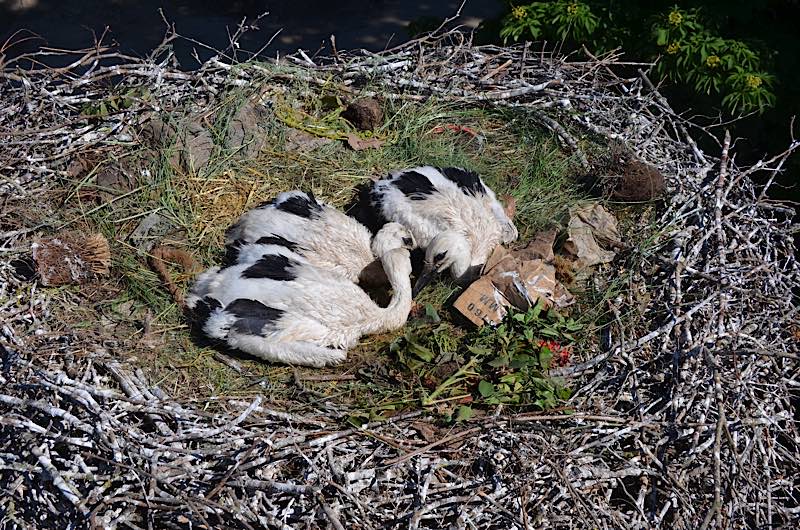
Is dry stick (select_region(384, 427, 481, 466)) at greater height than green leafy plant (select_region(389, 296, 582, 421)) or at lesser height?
greater

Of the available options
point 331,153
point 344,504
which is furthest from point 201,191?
point 344,504

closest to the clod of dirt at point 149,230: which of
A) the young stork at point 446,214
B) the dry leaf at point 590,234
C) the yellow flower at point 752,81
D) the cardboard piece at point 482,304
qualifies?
the young stork at point 446,214

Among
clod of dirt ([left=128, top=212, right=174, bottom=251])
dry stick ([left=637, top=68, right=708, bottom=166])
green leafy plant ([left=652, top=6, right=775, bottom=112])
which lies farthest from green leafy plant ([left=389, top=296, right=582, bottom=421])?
green leafy plant ([left=652, top=6, right=775, bottom=112])

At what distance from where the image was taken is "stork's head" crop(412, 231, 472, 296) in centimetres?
480

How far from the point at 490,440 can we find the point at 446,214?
1602 mm

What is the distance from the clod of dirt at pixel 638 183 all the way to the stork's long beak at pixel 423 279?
51.4 inches

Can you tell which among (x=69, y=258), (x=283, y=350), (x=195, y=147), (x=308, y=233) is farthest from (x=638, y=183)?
(x=69, y=258)

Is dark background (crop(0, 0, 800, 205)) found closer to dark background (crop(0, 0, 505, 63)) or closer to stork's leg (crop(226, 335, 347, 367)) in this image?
dark background (crop(0, 0, 505, 63))

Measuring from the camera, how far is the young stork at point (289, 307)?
428cm

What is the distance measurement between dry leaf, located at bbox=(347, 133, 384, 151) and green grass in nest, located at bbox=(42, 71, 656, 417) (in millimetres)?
40

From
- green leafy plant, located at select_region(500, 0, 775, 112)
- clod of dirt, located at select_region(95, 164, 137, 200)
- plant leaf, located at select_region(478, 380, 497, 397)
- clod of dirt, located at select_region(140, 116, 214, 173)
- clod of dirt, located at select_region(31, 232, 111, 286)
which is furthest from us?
green leafy plant, located at select_region(500, 0, 775, 112)

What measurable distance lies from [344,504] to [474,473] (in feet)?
1.94

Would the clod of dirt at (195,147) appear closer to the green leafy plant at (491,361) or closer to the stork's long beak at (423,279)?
the stork's long beak at (423,279)

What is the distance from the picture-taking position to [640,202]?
17.4ft
